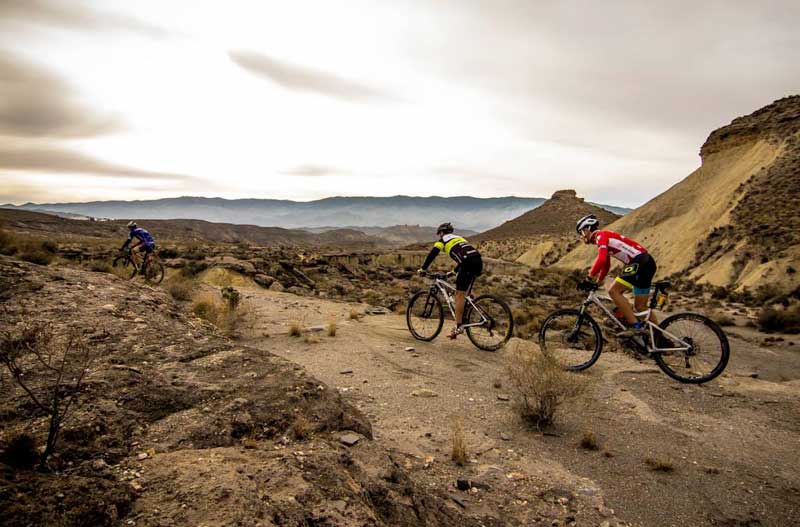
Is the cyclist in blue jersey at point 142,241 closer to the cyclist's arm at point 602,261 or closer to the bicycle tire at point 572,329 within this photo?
the bicycle tire at point 572,329

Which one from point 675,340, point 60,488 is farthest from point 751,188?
point 60,488

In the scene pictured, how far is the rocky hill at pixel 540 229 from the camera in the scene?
69.8 metres

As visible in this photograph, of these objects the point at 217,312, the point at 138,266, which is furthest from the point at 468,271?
the point at 138,266

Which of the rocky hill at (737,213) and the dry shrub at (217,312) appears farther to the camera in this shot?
the rocky hill at (737,213)

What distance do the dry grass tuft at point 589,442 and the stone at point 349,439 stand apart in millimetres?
2667

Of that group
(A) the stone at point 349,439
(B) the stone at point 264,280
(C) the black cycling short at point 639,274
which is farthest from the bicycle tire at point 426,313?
(B) the stone at point 264,280

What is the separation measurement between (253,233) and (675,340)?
17267cm

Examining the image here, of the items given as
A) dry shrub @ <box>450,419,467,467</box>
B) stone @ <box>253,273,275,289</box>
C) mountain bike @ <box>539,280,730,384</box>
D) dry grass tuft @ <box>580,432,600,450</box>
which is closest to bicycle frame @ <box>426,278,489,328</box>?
mountain bike @ <box>539,280,730,384</box>

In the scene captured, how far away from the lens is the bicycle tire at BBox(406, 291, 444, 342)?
30.6ft

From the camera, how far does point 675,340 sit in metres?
6.66

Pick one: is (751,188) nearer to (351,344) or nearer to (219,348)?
(351,344)

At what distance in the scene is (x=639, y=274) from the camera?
270 inches

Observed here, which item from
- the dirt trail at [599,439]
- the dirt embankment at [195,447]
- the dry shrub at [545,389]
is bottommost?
the dirt trail at [599,439]

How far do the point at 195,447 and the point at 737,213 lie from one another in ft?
131
